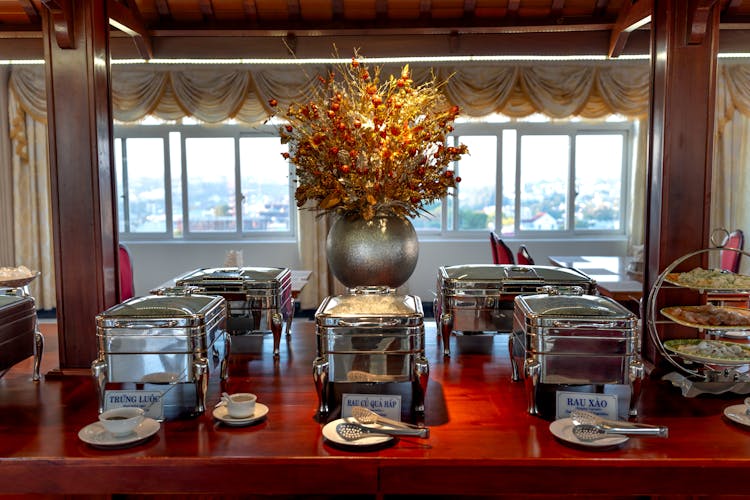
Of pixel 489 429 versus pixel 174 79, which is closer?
pixel 489 429

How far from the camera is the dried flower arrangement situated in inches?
71.4

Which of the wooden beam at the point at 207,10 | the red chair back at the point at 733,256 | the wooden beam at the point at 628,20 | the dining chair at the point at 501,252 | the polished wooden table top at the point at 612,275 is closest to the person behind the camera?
the wooden beam at the point at 628,20

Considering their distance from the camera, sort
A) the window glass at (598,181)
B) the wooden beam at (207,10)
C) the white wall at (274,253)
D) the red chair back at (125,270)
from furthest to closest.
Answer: the window glass at (598,181)
the white wall at (274,253)
the red chair back at (125,270)
the wooden beam at (207,10)

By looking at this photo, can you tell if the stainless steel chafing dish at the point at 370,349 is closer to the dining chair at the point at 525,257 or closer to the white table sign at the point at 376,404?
the white table sign at the point at 376,404

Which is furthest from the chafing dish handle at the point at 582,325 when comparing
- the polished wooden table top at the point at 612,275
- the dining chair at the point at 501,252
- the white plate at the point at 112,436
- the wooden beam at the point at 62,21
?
the dining chair at the point at 501,252

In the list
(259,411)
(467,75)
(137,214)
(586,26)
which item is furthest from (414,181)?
(137,214)

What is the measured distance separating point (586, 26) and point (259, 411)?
181cm

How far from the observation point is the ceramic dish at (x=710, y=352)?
1.55 m

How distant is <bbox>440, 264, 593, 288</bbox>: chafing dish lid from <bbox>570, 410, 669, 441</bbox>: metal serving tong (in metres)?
0.68

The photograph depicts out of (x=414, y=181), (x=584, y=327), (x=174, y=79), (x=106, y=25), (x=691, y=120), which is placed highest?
(x=174, y=79)

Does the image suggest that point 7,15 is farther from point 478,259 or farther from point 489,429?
point 478,259

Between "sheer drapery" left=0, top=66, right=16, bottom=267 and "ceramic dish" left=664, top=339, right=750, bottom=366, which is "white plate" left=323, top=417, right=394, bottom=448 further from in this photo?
"sheer drapery" left=0, top=66, right=16, bottom=267

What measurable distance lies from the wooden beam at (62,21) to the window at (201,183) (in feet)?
13.7

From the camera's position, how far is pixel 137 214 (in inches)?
242
